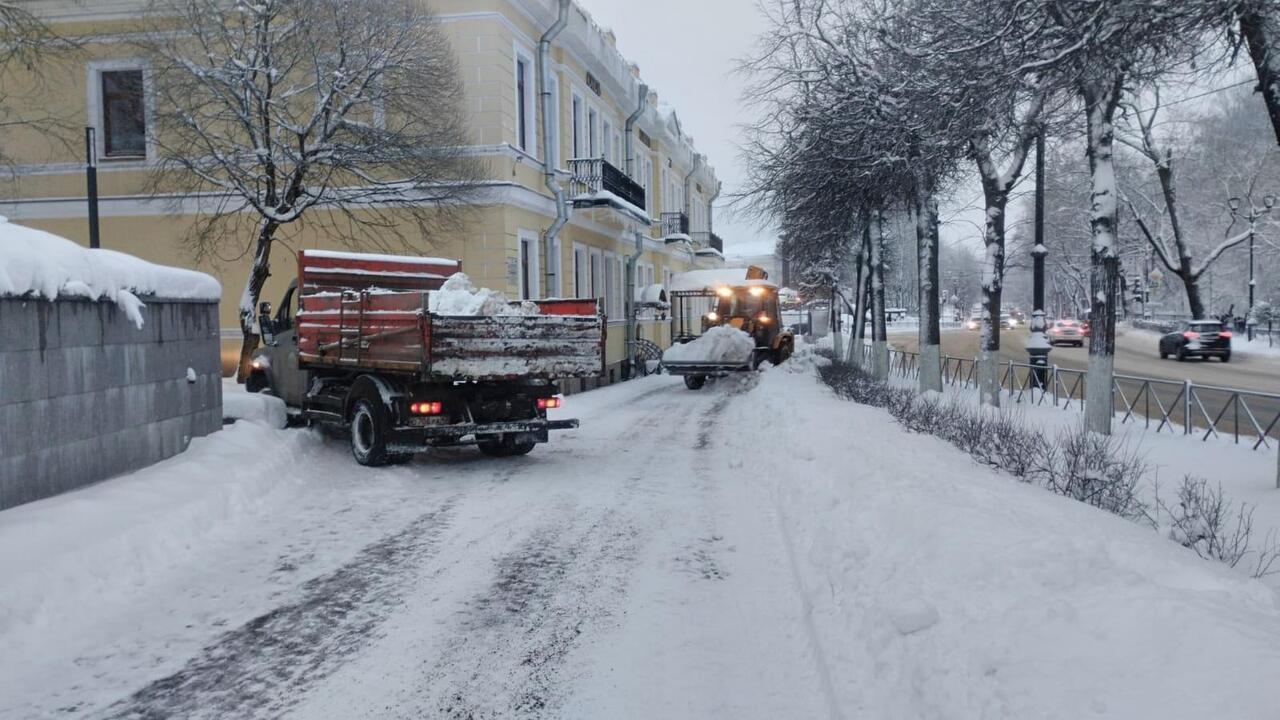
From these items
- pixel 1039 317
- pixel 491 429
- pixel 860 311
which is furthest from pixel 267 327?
pixel 860 311

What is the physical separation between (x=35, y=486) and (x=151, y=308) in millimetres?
2274

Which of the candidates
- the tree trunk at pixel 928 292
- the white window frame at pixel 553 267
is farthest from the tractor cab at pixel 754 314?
the tree trunk at pixel 928 292

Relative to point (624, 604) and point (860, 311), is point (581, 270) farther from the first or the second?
point (624, 604)

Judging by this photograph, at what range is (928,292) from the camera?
63.5ft

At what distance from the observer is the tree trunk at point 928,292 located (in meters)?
18.7

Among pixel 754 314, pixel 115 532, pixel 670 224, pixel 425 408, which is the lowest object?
pixel 115 532

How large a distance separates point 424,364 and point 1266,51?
8.19 metres

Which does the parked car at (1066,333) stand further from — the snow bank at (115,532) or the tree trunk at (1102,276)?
the snow bank at (115,532)

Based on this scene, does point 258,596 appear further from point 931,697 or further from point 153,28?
point 153,28

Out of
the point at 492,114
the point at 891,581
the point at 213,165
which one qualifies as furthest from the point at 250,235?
the point at 891,581

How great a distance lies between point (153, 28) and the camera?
16219mm

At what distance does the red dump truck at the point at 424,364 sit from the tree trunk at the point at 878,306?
48.8 ft

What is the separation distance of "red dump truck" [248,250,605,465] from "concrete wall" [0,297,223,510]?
1532 millimetres

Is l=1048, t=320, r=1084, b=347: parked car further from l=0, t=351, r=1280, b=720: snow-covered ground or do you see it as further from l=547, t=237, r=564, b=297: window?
l=0, t=351, r=1280, b=720: snow-covered ground
